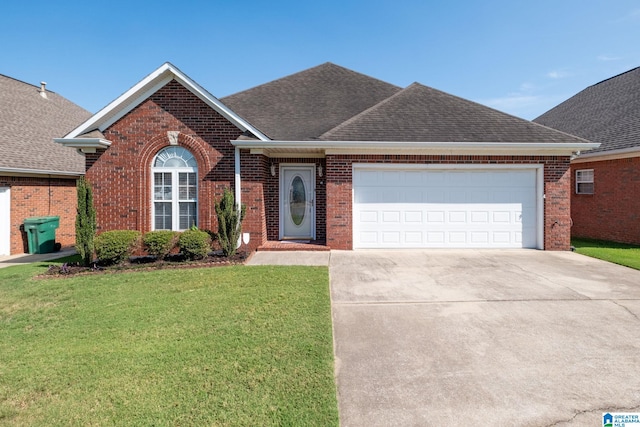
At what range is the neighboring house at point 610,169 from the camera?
34.9 feet

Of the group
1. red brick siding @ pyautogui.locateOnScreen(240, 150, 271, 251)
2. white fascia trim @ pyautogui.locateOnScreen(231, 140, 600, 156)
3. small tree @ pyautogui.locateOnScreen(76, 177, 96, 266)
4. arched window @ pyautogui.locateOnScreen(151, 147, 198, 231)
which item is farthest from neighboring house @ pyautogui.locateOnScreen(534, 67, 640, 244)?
small tree @ pyautogui.locateOnScreen(76, 177, 96, 266)

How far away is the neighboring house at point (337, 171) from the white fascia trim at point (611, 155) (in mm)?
2645

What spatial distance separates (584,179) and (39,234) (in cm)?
1999

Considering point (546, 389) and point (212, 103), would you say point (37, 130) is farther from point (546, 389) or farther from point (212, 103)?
point (546, 389)

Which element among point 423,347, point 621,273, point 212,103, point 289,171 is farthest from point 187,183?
point 621,273

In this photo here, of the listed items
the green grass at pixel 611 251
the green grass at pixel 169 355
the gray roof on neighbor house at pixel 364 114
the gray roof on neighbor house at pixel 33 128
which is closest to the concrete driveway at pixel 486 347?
the green grass at pixel 169 355

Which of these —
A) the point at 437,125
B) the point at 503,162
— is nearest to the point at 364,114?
the point at 437,125

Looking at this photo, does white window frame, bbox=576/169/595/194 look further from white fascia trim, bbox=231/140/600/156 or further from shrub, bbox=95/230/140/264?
shrub, bbox=95/230/140/264

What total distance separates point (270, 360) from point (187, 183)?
283 inches

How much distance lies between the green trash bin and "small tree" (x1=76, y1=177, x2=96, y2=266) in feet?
16.9

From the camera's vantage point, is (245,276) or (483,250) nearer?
(245,276)

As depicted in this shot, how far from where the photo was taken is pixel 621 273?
23.1 feet

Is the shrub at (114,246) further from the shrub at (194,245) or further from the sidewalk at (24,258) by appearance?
the sidewalk at (24,258)

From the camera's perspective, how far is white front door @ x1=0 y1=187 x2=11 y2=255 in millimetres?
11078
